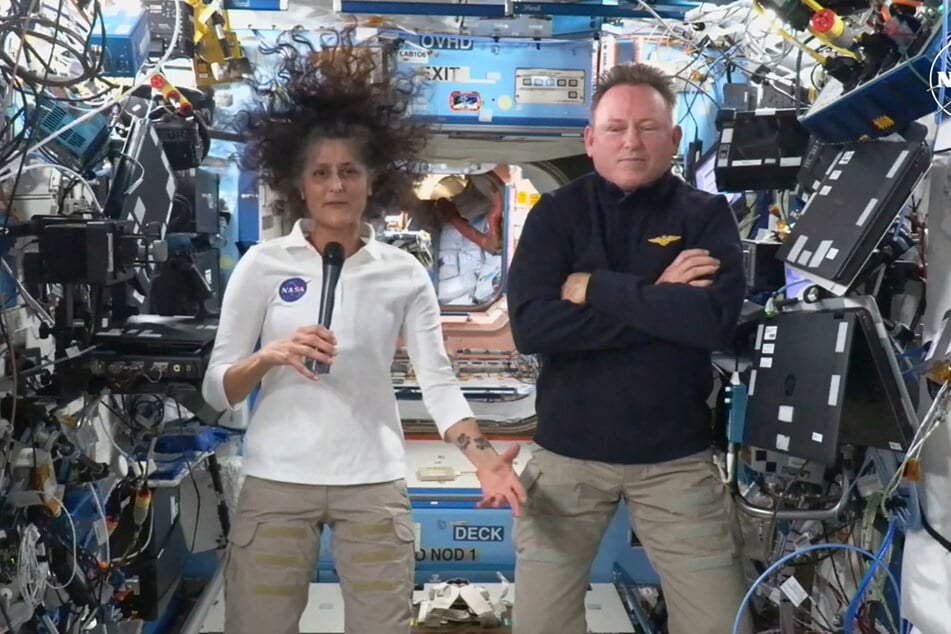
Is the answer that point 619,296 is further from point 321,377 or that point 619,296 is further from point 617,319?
point 321,377

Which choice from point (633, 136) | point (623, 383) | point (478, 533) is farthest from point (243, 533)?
point (478, 533)

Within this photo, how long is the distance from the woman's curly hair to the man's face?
569 millimetres

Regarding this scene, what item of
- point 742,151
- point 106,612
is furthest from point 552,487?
point 106,612

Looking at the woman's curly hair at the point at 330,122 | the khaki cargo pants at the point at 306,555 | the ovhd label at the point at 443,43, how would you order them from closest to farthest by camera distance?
the khaki cargo pants at the point at 306,555
the woman's curly hair at the point at 330,122
the ovhd label at the point at 443,43

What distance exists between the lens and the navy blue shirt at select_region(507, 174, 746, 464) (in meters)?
1.95

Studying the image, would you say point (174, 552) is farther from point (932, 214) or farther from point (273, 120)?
point (932, 214)

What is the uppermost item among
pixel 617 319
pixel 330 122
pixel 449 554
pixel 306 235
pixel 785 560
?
pixel 330 122

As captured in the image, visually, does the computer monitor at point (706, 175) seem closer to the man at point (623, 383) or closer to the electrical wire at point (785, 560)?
the man at point (623, 383)

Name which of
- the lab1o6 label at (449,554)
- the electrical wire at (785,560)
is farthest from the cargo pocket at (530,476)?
the lab1o6 label at (449,554)

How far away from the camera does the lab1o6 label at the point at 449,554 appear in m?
3.71

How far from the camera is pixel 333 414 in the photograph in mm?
1935

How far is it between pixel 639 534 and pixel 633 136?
40.3 inches

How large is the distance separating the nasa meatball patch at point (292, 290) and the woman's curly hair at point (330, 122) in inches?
11.3

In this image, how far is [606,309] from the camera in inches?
75.5
